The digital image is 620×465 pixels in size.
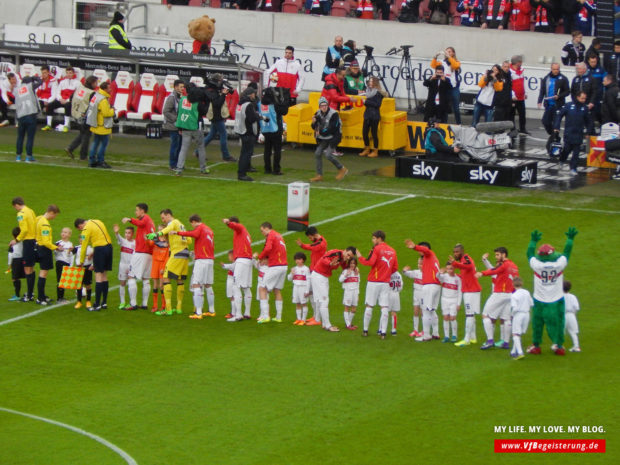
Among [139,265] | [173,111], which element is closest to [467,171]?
[173,111]

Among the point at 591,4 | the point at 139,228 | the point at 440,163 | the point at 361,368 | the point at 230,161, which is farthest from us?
the point at 591,4

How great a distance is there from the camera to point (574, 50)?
3678 centimetres

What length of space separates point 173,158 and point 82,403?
14.6m

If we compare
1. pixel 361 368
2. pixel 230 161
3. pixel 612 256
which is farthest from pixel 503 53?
pixel 361 368

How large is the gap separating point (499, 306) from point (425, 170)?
11.7 meters

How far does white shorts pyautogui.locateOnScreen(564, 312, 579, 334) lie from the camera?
61.6 feet

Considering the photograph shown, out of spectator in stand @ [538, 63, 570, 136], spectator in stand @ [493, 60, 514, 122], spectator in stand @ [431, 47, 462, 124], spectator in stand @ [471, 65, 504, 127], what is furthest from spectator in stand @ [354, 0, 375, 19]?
spectator in stand @ [538, 63, 570, 136]

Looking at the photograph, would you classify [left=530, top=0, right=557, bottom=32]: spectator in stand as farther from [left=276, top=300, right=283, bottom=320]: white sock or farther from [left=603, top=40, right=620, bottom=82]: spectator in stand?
[left=276, top=300, right=283, bottom=320]: white sock

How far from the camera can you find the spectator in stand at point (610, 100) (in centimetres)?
3150

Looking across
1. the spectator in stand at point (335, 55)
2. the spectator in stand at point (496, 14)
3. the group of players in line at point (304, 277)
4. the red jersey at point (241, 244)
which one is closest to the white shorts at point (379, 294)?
the group of players in line at point (304, 277)

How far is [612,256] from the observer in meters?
24.1

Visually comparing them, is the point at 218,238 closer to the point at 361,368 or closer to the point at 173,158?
the point at 173,158

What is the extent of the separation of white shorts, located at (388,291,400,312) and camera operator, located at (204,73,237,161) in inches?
498

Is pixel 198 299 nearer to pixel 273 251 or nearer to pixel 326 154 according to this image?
pixel 273 251
